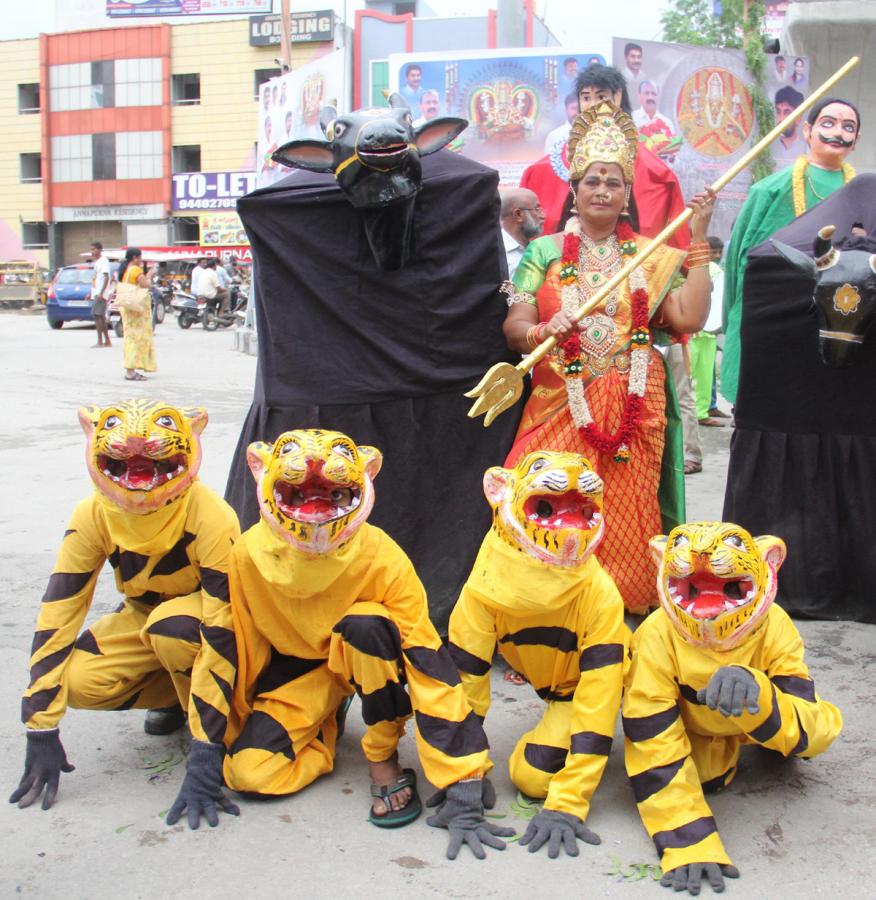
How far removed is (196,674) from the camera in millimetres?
2732

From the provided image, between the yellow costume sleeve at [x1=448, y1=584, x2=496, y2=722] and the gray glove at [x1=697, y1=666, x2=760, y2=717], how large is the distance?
62cm

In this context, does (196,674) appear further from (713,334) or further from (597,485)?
(713,334)

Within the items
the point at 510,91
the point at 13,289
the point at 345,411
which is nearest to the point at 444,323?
the point at 345,411

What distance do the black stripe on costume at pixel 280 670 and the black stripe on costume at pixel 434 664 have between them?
37 cm

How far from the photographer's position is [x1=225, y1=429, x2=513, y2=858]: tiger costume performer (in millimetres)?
2561

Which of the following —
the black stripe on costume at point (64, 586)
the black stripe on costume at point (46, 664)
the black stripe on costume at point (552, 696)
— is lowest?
the black stripe on costume at point (552, 696)

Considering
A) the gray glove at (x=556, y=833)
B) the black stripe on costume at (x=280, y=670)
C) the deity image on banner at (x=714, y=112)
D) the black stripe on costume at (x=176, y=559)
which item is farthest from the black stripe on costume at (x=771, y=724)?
the deity image on banner at (x=714, y=112)

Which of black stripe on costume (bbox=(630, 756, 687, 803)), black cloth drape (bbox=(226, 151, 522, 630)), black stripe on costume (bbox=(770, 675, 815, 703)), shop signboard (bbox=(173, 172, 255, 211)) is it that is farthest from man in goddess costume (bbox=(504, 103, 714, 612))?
shop signboard (bbox=(173, 172, 255, 211))

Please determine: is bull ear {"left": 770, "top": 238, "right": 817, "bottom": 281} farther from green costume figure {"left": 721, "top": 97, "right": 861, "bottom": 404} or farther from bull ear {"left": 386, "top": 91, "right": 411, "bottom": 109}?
bull ear {"left": 386, "top": 91, "right": 411, "bottom": 109}

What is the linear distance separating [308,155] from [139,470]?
1.37 metres

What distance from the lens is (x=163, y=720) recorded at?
3172 mm

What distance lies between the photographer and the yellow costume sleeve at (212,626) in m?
2.71

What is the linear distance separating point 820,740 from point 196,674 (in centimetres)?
162

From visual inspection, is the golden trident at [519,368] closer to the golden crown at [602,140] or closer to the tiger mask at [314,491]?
the golden crown at [602,140]
